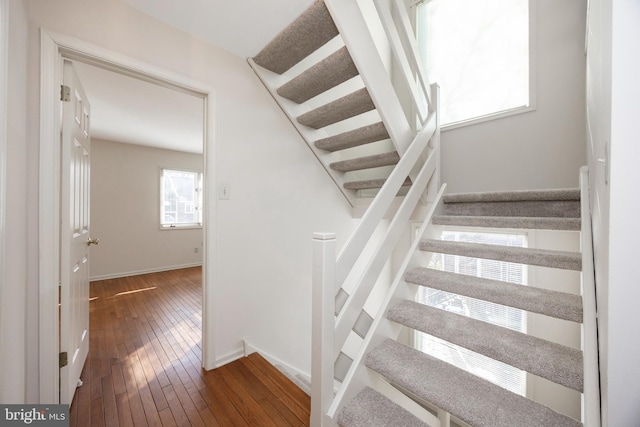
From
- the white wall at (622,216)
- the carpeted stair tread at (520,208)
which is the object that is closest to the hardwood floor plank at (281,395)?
the white wall at (622,216)

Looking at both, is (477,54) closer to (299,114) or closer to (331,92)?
(331,92)

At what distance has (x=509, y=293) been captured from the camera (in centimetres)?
122

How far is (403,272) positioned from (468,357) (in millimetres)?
1770

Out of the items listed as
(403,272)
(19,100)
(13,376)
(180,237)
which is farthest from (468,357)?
(180,237)

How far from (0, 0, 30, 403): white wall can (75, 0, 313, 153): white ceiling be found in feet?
2.35

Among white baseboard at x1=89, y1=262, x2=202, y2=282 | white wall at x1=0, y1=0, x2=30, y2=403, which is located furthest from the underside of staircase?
white baseboard at x1=89, y1=262, x2=202, y2=282

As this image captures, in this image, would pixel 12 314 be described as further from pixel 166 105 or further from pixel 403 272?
pixel 166 105

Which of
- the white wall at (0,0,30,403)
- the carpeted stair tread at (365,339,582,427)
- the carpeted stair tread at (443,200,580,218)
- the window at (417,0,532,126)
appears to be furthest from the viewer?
the window at (417,0,532,126)

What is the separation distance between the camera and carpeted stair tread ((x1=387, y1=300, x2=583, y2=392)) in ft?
3.06

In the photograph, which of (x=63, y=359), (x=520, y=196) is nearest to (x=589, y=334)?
(x=520, y=196)

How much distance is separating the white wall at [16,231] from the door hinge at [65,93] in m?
0.19

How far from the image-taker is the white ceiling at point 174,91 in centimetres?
158

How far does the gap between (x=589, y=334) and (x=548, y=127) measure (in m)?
1.86

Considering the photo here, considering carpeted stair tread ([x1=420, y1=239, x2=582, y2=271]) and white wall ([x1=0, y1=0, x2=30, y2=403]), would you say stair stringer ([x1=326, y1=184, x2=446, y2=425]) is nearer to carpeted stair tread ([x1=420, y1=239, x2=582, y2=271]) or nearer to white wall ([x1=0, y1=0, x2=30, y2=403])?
carpeted stair tread ([x1=420, y1=239, x2=582, y2=271])
